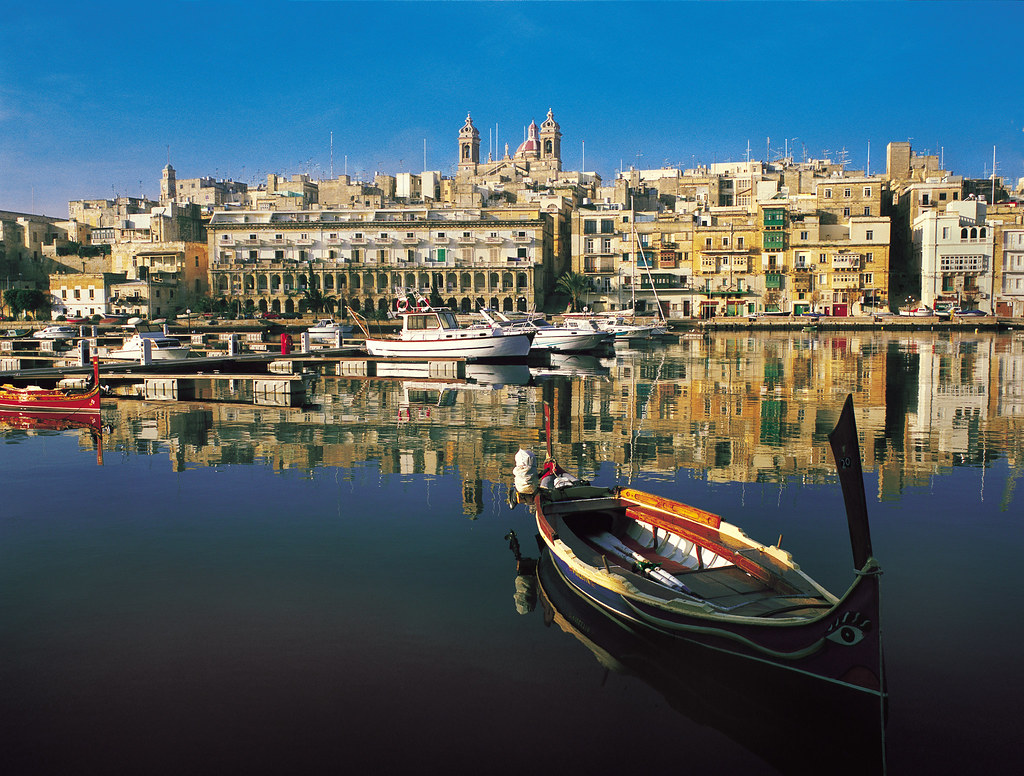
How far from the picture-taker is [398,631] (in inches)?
344

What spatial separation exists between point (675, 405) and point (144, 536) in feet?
55.9

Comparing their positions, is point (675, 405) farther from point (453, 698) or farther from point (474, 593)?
point (453, 698)

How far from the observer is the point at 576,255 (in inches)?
3314

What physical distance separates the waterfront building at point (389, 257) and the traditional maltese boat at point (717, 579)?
71.0 metres

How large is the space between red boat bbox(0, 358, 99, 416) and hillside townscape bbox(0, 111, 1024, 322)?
5642cm

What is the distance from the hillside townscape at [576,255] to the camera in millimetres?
75125

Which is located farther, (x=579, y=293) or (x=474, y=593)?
(x=579, y=293)

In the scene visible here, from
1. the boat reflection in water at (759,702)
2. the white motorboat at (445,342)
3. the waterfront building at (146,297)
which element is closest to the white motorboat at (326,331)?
the white motorboat at (445,342)

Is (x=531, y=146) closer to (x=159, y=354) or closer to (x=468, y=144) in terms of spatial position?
(x=468, y=144)

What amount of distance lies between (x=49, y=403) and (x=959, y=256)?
Answer: 2751 inches

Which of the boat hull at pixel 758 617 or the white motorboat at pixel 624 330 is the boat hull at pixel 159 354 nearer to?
the white motorboat at pixel 624 330

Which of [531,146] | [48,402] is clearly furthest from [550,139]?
[48,402]

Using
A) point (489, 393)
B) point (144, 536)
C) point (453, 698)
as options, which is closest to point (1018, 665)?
point (453, 698)

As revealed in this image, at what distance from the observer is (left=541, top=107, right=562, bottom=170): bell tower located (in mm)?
130375
